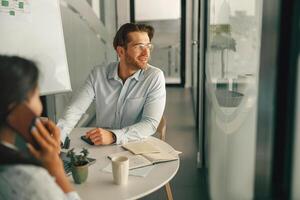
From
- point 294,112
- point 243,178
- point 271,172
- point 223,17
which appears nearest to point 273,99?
point 294,112

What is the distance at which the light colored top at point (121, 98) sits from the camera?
208 centimetres

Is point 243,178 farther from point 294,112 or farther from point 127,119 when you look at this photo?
point 127,119

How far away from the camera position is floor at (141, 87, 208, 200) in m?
2.67

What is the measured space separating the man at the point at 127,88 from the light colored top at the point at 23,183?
128cm

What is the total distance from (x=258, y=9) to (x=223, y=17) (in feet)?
3.13

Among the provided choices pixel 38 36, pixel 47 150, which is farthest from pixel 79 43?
pixel 47 150

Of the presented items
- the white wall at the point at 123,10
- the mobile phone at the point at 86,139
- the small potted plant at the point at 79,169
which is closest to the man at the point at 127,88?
the mobile phone at the point at 86,139


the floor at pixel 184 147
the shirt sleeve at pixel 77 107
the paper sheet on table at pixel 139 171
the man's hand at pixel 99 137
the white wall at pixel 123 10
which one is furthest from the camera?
the white wall at pixel 123 10

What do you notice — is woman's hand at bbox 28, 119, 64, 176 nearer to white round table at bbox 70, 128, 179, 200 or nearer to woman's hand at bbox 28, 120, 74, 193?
woman's hand at bbox 28, 120, 74, 193

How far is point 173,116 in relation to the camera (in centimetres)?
493

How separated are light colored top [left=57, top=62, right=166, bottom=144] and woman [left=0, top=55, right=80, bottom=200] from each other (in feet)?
4.07

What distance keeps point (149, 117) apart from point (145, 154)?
455 millimetres

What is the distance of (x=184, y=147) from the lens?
3.63 m

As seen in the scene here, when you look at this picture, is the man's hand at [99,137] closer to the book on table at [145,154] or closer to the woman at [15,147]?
the book on table at [145,154]
